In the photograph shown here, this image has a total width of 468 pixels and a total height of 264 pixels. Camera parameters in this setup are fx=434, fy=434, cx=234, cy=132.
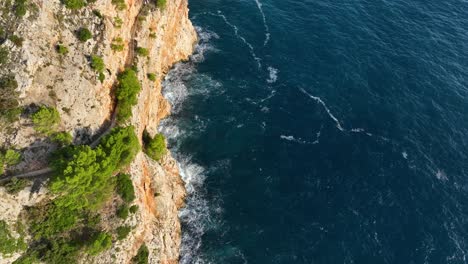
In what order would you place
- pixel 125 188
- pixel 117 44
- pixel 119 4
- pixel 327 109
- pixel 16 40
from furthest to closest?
1. pixel 327 109
2. pixel 119 4
3. pixel 117 44
4. pixel 125 188
5. pixel 16 40

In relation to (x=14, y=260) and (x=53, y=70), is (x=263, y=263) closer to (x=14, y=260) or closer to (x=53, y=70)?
(x=14, y=260)

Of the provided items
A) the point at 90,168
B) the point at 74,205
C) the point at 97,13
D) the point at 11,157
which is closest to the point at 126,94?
the point at 97,13

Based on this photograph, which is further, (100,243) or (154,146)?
(154,146)

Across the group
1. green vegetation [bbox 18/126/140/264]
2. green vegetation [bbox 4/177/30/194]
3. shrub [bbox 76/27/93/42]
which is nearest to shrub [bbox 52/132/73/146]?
green vegetation [bbox 18/126/140/264]

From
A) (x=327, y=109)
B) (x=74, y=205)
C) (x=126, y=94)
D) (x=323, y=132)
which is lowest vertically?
(x=323, y=132)

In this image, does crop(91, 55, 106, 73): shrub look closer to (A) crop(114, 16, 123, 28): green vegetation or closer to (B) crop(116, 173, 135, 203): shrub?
(A) crop(114, 16, 123, 28): green vegetation

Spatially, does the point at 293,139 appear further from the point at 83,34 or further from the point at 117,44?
the point at 83,34

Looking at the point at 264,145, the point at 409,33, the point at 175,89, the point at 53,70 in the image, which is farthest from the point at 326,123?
the point at 53,70
